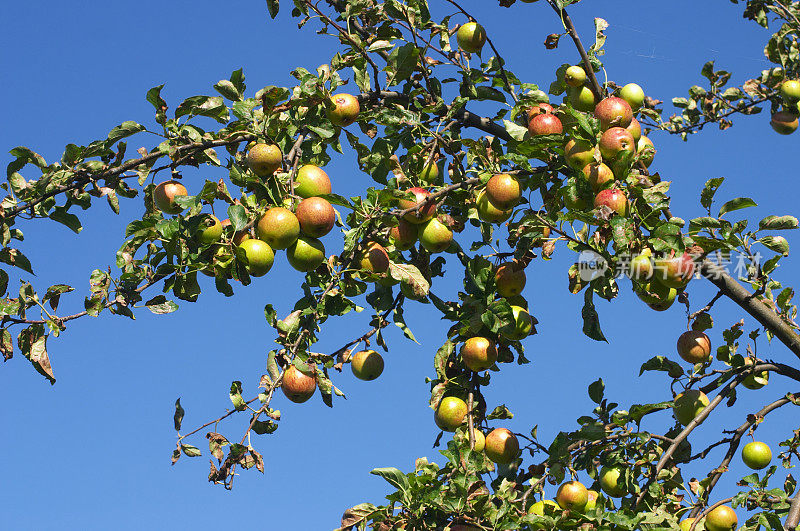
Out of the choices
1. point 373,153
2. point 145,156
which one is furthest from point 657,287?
point 145,156

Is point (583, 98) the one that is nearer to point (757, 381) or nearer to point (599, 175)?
point (599, 175)

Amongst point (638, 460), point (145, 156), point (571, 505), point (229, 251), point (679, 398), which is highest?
point (145, 156)

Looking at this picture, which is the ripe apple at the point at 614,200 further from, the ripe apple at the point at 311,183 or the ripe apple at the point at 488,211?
the ripe apple at the point at 311,183

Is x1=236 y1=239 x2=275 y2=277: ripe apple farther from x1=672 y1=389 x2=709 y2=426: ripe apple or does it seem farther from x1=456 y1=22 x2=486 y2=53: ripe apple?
x1=672 y1=389 x2=709 y2=426: ripe apple

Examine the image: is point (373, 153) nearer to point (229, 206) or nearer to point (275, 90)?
point (275, 90)

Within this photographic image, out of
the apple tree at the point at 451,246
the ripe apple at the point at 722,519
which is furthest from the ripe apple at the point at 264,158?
the ripe apple at the point at 722,519

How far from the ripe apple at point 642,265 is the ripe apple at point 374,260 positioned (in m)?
1.12

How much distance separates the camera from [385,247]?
11.7ft

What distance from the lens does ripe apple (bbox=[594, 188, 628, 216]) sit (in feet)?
10.1

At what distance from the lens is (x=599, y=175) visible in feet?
10.6

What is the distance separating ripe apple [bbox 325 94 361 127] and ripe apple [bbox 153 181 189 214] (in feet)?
2.58

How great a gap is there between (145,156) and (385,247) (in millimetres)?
1199

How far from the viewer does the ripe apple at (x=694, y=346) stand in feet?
12.8

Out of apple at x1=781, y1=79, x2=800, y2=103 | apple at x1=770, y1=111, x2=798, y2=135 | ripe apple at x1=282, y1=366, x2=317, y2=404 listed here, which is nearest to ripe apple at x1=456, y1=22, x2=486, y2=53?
ripe apple at x1=282, y1=366, x2=317, y2=404
